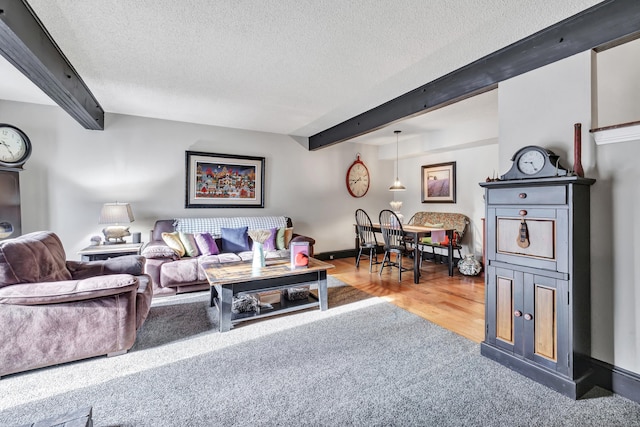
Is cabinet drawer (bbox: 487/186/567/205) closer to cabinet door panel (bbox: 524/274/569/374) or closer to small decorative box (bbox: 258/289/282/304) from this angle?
cabinet door panel (bbox: 524/274/569/374)

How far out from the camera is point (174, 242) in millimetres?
3846

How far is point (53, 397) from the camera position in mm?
1715

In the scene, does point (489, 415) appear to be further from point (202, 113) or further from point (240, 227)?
point (202, 113)

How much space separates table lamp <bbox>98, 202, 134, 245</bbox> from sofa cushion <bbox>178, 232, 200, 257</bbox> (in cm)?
66

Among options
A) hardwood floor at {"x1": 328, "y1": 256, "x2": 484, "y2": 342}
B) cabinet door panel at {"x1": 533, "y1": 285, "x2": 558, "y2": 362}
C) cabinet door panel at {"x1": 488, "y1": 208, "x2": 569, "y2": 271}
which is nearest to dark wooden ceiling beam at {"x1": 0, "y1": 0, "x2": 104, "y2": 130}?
cabinet door panel at {"x1": 488, "y1": 208, "x2": 569, "y2": 271}

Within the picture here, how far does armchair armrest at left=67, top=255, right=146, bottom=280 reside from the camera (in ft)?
8.77

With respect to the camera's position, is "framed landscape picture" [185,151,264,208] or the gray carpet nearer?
the gray carpet

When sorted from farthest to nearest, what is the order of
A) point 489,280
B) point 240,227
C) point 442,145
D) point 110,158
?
point 442,145 → point 240,227 → point 110,158 → point 489,280

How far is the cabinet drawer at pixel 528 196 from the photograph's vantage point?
1782 millimetres

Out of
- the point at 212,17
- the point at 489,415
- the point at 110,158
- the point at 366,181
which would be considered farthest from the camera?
the point at 366,181

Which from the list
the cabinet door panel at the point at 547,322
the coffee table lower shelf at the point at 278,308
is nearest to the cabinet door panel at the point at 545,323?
the cabinet door panel at the point at 547,322

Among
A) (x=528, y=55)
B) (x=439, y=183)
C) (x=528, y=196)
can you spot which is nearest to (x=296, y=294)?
(x=528, y=196)

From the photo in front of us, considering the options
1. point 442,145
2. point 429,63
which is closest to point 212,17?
point 429,63

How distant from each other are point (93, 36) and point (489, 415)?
3.53 meters
